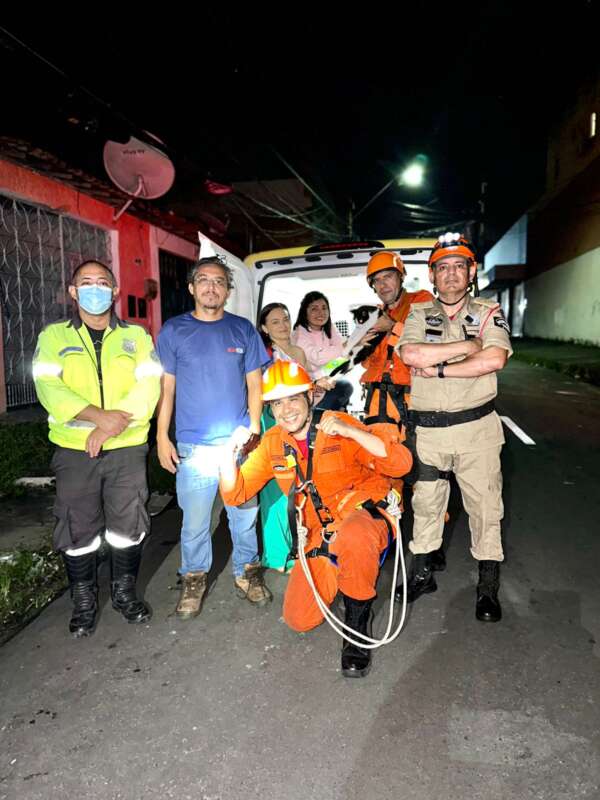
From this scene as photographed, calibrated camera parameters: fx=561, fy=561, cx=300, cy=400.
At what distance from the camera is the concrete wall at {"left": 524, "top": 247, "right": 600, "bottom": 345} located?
80.1ft

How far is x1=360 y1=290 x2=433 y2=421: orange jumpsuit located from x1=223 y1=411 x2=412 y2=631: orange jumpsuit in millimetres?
643

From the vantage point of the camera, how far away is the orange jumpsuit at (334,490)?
2865mm

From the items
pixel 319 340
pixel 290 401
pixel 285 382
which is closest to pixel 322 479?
pixel 290 401

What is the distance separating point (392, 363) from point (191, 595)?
199cm

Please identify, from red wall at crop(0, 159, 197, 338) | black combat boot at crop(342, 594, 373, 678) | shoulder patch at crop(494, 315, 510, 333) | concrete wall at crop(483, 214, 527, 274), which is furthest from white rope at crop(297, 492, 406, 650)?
concrete wall at crop(483, 214, 527, 274)

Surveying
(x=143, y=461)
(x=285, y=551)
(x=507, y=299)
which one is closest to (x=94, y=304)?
(x=143, y=461)

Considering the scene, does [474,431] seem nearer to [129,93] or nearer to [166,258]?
[129,93]

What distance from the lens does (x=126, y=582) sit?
3371mm

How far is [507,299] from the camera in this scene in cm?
4812

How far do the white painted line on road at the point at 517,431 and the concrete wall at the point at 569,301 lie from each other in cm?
1688

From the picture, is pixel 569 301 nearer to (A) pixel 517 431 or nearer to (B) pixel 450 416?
(A) pixel 517 431

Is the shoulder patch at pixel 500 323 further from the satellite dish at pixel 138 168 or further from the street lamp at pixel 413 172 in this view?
the street lamp at pixel 413 172

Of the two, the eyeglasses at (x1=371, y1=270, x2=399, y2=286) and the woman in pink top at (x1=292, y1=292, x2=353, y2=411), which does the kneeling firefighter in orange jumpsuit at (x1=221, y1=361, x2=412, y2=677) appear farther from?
the woman in pink top at (x1=292, y1=292, x2=353, y2=411)

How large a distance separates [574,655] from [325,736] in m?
1.40
